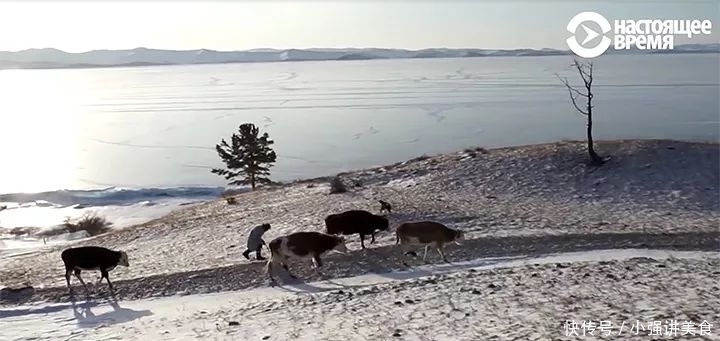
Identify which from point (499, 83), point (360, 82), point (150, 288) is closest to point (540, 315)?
point (150, 288)

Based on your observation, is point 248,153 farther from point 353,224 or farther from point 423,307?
point 423,307

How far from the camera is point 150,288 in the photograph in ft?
50.5

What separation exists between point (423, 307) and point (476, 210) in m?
12.0

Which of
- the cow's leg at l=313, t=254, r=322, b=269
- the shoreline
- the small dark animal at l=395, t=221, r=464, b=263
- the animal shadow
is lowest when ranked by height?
the shoreline

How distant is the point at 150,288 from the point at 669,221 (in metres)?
15.4

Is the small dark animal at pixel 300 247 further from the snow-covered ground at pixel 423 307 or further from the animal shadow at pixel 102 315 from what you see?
the animal shadow at pixel 102 315

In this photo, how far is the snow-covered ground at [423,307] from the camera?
1131 cm

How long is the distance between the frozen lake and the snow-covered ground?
101 feet

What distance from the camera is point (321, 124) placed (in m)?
69.1

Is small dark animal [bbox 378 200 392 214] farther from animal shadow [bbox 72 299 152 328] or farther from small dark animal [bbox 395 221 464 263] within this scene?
animal shadow [bbox 72 299 152 328]

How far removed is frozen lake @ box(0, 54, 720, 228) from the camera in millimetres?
51625

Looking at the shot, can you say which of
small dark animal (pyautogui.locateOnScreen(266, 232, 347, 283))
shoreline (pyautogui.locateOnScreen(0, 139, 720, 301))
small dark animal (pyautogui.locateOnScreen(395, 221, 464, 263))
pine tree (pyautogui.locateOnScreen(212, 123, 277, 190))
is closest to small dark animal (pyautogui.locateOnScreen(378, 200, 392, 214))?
shoreline (pyautogui.locateOnScreen(0, 139, 720, 301))

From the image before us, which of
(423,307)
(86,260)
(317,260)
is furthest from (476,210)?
(86,260)

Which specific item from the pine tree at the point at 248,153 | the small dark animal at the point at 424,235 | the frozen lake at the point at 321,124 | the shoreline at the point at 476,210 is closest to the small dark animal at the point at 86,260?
the shoreline at the point at 476,210
